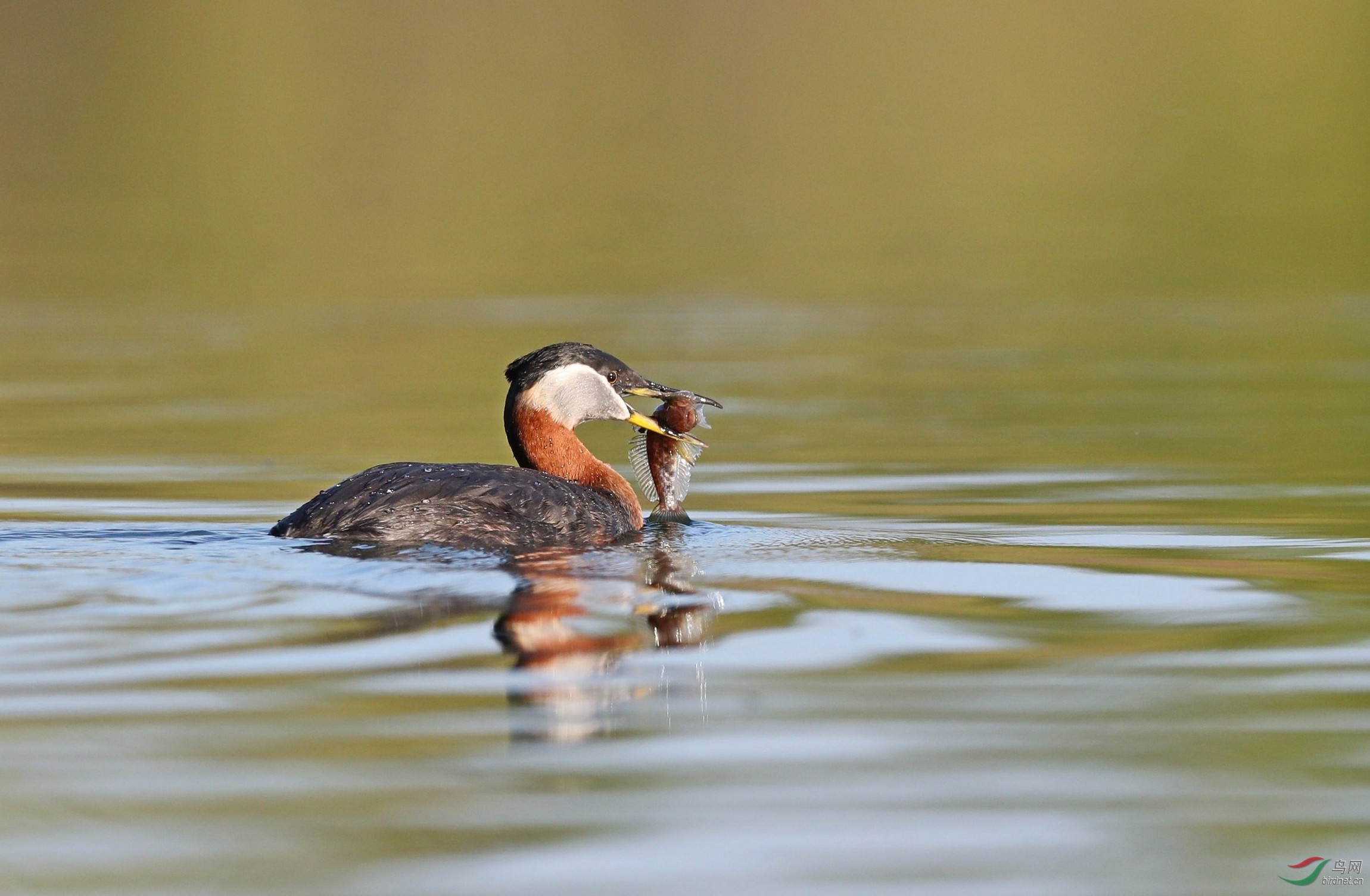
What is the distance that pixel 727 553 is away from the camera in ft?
31.4

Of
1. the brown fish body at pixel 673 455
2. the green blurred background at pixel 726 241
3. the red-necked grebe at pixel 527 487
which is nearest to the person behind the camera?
the red-necked grebe at pixel 527 487

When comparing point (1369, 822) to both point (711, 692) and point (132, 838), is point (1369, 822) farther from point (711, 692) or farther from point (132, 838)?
point (132, 838)

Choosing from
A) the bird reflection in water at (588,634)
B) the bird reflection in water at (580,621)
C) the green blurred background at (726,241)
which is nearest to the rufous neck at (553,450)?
the bird reflection in water at (580,621)

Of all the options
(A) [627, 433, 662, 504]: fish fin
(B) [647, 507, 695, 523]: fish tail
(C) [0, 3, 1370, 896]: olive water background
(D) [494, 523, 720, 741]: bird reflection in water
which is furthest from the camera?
(A) [627, 433, 662, 504]: fish fin

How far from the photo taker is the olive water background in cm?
544

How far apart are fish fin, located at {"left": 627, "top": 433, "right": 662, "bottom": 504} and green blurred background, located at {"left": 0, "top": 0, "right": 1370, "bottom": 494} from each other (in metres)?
1.69

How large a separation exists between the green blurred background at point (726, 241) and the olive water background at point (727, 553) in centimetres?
12

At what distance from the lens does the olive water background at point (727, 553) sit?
544cm
